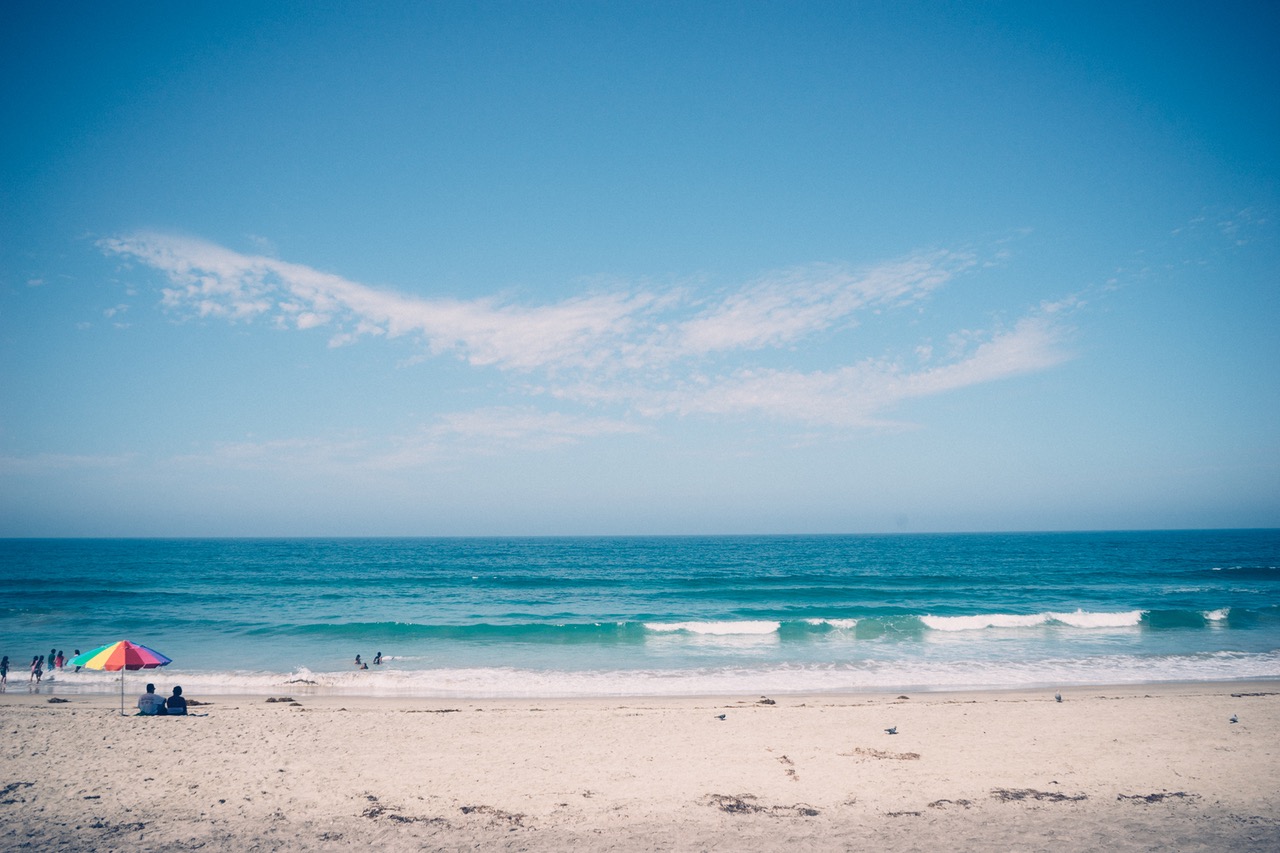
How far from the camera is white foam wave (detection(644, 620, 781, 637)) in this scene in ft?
86.2

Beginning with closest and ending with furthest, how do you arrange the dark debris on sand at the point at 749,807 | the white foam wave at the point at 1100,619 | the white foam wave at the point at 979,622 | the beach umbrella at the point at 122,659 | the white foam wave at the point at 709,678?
the dark debris on sand at the point at 749,807
the beach umbrella at the point at 122,659
the white foam wave at the point at 709,678
the white foam wave at the point at 1100,619
the white foam wave at the point at 979,622

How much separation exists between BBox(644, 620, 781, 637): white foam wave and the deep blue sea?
0.36ft

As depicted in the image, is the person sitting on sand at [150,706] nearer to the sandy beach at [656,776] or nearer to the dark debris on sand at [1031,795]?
the sandy beach at [656,776]

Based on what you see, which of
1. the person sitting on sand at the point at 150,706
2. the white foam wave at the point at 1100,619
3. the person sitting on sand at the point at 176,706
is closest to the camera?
the person sitting on sand at the point at 150,706

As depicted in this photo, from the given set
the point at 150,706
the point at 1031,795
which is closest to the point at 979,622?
the point at 1031,795

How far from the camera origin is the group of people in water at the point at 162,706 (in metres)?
13.0

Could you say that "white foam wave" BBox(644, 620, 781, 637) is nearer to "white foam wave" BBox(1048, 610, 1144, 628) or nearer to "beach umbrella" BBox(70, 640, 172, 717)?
"white foam wave" BBox(1048, 610, 1144, 628)

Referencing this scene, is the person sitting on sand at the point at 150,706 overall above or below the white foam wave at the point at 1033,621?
above

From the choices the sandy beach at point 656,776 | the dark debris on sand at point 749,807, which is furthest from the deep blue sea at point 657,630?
the dark debris on sand at point 749,807

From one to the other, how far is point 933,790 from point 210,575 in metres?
57.1

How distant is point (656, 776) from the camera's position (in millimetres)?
9805

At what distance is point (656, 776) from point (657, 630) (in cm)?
1700

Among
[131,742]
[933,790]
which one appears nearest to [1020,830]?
[933,790]

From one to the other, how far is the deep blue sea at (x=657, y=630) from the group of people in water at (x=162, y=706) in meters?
3.76
